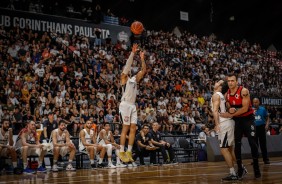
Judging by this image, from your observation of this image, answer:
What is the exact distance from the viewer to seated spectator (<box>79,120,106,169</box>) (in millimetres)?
12383

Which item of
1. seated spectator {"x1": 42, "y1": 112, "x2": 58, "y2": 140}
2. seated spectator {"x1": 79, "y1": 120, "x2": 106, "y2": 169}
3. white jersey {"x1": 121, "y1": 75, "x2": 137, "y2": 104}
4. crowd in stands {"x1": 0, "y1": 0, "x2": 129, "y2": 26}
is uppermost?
crowd in stands {"x1": 0, "y1": 0, "x2": 129, "y2": 26}

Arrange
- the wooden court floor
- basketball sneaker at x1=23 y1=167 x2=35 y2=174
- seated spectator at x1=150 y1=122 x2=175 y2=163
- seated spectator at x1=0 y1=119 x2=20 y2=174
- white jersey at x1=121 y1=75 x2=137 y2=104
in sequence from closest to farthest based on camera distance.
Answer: the wooden court floor, white jersey at x1=121 y1=75 x2=137 y2=104, basketball sneaker at x1=23 y1=167 x2=35 y2=174, seated spectator at x1=0 y1=119 x2=20 y2=174, seated spectator at x1=150 y1=122 x2=175 y2=163

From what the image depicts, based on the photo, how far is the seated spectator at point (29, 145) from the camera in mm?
11211

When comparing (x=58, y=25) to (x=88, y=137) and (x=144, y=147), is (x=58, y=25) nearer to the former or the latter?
(x=88, y=137)

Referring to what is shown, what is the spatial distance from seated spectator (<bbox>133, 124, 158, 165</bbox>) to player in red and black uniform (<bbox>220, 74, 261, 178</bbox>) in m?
6.35

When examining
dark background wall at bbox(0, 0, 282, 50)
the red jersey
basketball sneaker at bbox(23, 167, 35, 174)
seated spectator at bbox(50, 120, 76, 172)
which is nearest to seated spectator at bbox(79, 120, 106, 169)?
seated spectator at bbox(50, 120, 76, 172)

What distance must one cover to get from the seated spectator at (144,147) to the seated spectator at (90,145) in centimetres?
139

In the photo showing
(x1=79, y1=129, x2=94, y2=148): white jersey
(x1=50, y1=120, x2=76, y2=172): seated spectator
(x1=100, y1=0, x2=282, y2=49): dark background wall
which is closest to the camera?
(x1=50, y1=120, x2=76, y2=172): seated spectator

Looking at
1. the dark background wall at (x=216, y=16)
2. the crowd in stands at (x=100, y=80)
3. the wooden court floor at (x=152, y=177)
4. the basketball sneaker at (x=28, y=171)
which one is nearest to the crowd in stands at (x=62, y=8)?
the crowd in stands at (x=100, y=80)

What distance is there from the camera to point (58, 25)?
22234mm

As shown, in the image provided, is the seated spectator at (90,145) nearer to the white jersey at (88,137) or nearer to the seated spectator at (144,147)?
the white jersey at (88,137)

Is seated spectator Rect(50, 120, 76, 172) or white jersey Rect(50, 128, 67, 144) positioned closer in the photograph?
seated spectator Rect(50, 120, 76, 172)

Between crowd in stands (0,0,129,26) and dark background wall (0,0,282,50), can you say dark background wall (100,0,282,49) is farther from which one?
crowd in stands (0,0,129,26)

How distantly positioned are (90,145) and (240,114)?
20.7 feet
